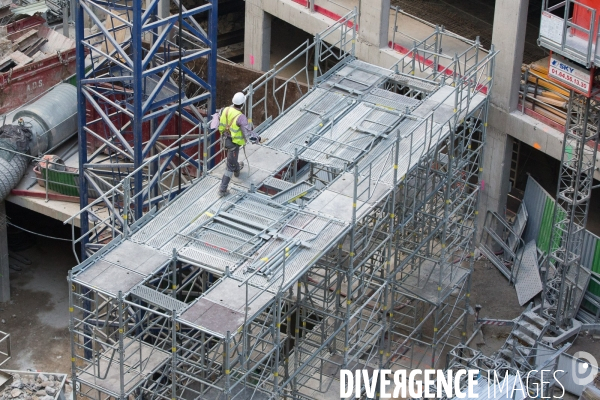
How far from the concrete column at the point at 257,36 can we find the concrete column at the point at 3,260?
34.7 ft

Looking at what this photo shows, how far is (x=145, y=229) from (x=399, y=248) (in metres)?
7.88

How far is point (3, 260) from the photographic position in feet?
138

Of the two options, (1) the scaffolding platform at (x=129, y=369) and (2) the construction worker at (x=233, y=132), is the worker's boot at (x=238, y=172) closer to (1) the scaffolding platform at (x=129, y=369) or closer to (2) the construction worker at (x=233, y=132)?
(2) the construction worker at (x=233, y=132)

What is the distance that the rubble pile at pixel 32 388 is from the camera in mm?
33781

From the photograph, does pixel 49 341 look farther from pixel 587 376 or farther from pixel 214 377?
pixel 587 376

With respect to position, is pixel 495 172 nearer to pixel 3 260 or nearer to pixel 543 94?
pixel 543 94

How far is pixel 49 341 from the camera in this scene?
40.2m

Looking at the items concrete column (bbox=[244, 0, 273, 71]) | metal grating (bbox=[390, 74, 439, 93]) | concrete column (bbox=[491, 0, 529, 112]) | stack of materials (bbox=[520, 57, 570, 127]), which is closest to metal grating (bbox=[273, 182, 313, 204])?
metal grating (bbox=[390, 74, 439, 93])

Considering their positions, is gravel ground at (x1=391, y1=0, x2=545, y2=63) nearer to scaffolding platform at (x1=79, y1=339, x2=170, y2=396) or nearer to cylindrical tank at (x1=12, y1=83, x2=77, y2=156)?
cylindrical tank at (x1=12, y1=83, x2=77, y2=156)

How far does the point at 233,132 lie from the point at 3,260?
47.7ft

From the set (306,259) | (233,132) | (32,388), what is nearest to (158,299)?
(306,259)

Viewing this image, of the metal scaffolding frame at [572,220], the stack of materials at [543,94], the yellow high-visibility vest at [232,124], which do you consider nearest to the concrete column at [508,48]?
the stack of materials at [543,94]

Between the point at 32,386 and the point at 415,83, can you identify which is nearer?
the point at 32,386

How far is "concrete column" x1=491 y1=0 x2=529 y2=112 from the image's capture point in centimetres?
3734
